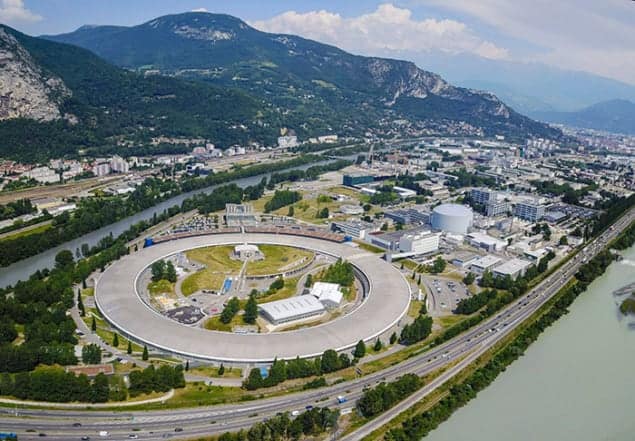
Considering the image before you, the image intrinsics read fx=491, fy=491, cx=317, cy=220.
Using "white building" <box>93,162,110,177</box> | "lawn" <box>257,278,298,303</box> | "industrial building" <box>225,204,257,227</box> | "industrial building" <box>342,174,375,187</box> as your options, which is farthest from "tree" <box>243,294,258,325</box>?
"white building" <box>93,162,110,177</box>

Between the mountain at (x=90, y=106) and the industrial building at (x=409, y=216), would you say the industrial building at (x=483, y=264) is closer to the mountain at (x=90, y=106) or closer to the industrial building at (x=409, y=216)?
the industrial building at (x=409, y=216)

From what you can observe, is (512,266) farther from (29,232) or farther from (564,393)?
(29,232)

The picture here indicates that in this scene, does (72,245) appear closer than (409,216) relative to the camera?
Yes

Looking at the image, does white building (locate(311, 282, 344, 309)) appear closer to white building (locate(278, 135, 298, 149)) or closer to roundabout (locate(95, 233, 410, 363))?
roundabout (locate(95, 233, 410, 363))

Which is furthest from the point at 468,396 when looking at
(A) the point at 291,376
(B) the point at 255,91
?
(B) the point at 255,91

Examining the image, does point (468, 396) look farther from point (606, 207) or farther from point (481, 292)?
point (606, 207)

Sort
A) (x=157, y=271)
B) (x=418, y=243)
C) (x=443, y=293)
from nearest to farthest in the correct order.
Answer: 1. (x=157, y=271)
2. (x=443, y=293)
3. (x=418, y=243)

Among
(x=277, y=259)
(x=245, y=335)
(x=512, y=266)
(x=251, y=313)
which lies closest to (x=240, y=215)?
(x=277, y=259)
